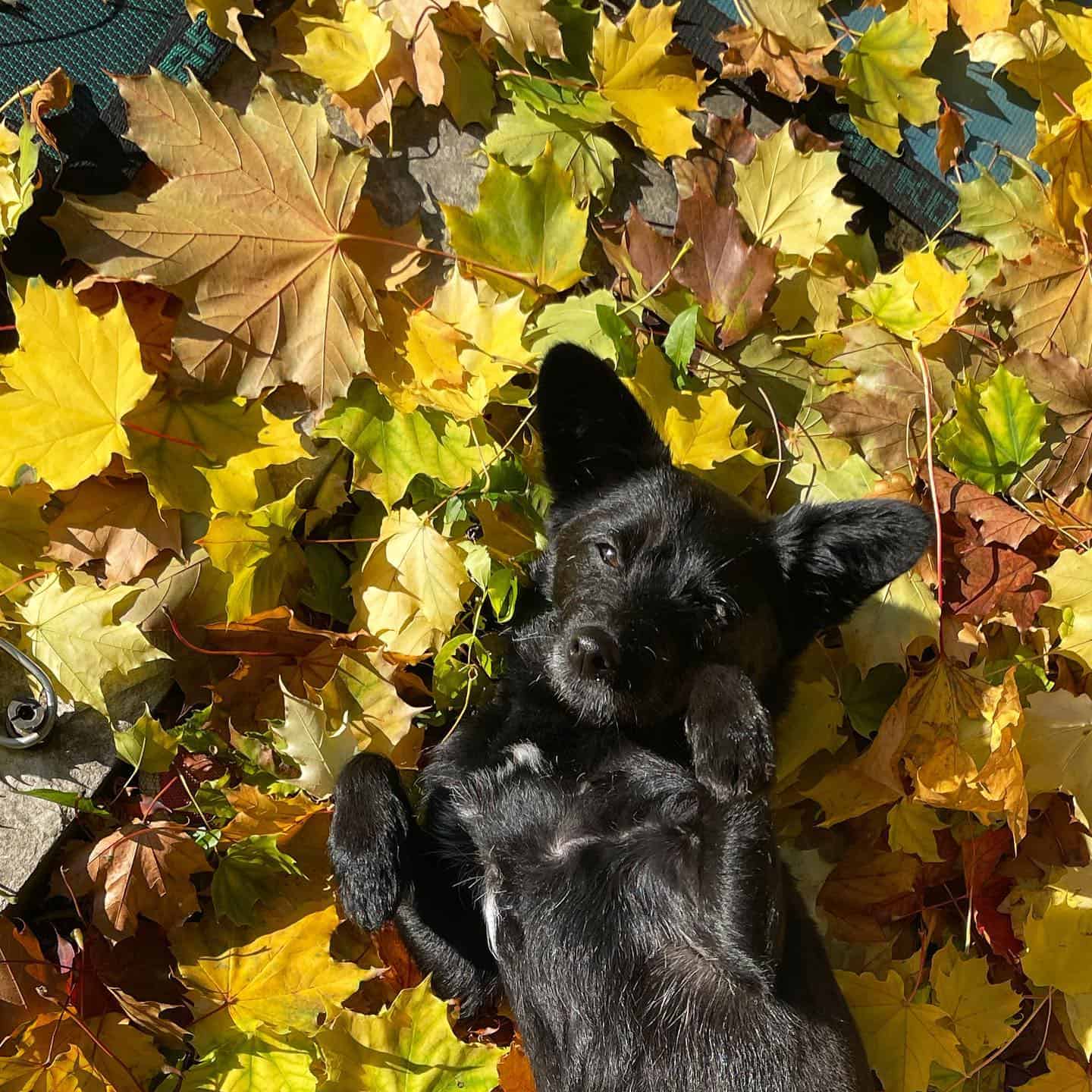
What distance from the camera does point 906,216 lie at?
3330 millimetres

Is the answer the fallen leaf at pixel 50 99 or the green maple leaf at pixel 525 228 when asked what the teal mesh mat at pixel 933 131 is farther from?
the fallen leaf at pixel 50 99

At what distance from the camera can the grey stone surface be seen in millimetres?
2660

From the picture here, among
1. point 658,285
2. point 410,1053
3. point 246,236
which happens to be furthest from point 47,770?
point 658,285

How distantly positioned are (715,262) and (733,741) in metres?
1.36

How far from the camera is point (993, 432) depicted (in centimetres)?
283

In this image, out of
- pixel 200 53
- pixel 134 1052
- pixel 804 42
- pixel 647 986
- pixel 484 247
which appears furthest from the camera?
pixel 804 42

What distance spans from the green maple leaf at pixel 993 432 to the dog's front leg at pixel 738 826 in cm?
104

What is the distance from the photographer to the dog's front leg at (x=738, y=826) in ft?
7.05

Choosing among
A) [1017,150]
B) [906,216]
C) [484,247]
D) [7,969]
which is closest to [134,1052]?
[7,969]

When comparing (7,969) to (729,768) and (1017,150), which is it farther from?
(1017,150)

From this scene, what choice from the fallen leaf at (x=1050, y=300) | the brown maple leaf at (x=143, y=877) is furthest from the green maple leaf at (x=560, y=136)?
the brown maple leaf at (x=143, y=877)

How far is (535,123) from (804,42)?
0.84m

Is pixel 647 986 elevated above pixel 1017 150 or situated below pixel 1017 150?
below

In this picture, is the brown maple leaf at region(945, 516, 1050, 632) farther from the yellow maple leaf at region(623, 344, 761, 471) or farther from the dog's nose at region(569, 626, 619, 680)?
the dog's nose at region(569, 626, 619, 680)
